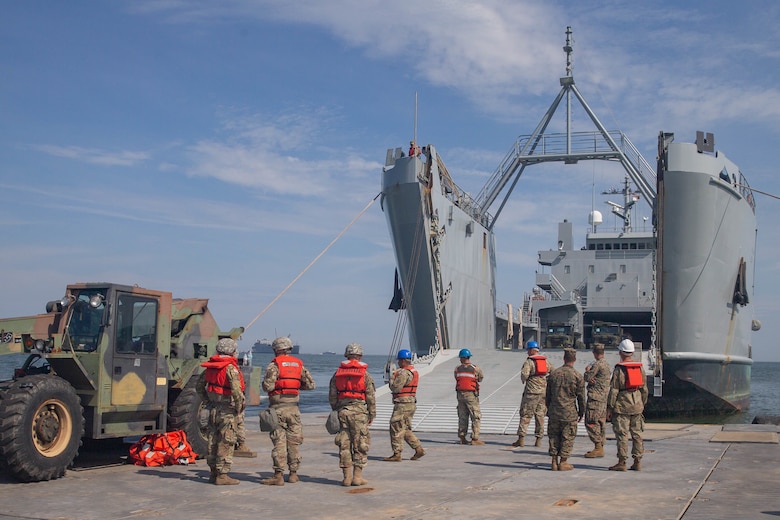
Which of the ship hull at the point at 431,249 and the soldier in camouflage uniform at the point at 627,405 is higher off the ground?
the ship hull at the point at 431,249

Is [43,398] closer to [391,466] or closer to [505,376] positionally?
[391,466]

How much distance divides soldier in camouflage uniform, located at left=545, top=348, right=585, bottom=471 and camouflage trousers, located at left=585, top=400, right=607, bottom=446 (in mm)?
875

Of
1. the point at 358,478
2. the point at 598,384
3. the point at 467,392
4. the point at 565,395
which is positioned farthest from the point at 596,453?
the point at 358,478

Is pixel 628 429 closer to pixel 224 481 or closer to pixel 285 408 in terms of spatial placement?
pixel 285 408

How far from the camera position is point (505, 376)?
63.2 ft

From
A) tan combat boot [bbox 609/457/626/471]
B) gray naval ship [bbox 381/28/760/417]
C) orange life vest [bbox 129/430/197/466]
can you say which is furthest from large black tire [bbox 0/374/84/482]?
gray naval ship [bbox 381/28/760/417]

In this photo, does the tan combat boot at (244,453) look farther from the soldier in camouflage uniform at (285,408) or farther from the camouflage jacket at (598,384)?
the camouflage jacket at (598,384)

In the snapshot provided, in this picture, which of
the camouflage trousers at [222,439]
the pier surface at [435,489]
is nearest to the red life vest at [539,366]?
the pier surface at [435,489]

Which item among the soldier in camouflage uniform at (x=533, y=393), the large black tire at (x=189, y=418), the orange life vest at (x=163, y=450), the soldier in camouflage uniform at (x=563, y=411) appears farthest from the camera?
the soldier in camouflage uniform at (x=533, y=393)

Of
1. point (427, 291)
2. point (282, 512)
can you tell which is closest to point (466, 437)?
point (282, 512)

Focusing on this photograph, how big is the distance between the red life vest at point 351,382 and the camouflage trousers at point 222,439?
1.14m

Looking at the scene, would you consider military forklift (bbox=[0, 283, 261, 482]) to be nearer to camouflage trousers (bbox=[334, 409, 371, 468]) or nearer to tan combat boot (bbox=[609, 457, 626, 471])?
camouflage trousers (bbox=[334, 409, 371, 468])

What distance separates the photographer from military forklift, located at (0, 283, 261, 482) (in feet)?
25.2

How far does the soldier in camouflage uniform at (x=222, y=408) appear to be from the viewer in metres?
7.95
